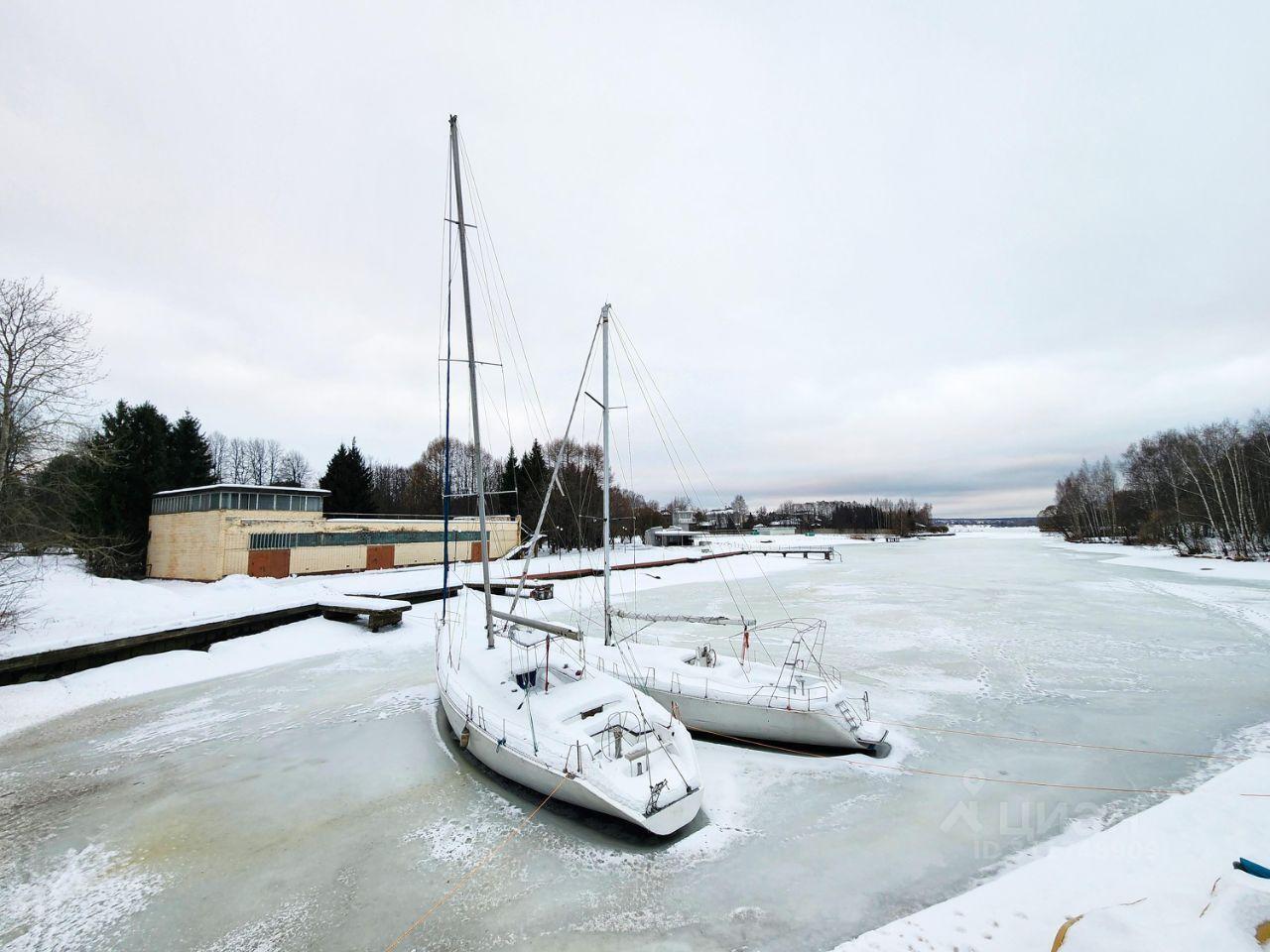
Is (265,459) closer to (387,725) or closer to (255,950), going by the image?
(387,725)

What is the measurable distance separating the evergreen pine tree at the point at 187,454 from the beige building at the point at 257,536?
292 inches

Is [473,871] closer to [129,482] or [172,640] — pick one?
[172,640]

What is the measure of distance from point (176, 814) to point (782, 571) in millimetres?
43902

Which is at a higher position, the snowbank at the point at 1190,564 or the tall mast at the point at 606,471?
the tall mast at the point at 606,471

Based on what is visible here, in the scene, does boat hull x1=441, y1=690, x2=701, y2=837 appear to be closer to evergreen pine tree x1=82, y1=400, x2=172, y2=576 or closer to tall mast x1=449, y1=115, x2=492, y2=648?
tall mast x1=449, y1=115, x2=492, y2=648

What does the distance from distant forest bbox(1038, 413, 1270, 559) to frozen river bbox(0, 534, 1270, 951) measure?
1627 inches

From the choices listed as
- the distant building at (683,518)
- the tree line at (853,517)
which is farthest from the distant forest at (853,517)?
the distant building at (683,518)

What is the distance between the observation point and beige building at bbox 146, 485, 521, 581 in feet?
91.8

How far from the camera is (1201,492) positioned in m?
43.7


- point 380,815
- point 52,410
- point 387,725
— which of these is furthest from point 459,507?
point 380,815

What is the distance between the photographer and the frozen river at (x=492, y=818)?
530 cm

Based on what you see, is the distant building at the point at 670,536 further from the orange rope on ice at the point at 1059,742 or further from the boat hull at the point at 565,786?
the boat hull at the point at 565,786

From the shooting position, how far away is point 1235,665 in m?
13.6

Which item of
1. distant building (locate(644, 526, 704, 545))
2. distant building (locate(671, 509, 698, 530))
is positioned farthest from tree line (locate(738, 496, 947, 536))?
distant building (locate(644, 526, 704, 545))
